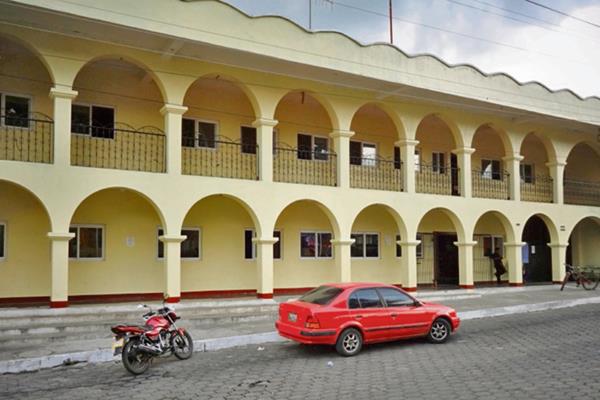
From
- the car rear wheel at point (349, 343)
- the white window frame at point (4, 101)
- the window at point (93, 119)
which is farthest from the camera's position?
the window at point (93, 119)

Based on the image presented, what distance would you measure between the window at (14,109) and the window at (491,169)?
58.8ft

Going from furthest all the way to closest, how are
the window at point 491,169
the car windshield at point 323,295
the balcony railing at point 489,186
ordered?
1. the window at point 491,169
2. the balcony railing at point 489,186
3. the car windshield at point 323,295

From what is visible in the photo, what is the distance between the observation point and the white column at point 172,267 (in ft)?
49.3

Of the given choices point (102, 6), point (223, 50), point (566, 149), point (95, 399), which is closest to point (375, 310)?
point (95, 399)

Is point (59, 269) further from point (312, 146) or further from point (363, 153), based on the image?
point (363, 153)

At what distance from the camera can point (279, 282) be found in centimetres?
1928

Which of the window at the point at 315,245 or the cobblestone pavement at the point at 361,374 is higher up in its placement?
the window at the point at 315,245

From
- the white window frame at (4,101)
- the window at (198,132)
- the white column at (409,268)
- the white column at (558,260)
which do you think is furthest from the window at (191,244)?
the white column at (558,260)

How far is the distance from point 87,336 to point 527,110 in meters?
17.3

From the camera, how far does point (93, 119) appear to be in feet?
53.9

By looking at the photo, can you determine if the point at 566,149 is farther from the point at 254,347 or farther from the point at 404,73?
the point at 254,347

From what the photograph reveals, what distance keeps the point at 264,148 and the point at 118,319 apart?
632 cm

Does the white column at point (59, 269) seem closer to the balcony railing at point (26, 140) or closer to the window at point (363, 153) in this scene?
the balcony railing at point (26, 140)

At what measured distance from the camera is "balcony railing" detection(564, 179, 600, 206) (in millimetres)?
26250
